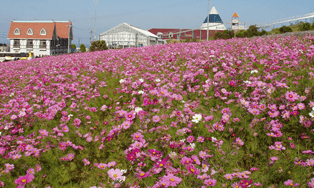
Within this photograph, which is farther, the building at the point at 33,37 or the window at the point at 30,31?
the window at the point at 30,31

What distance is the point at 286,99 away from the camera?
111 inches

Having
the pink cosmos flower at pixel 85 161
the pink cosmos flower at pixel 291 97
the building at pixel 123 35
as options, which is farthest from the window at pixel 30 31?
the pink cosmos flower at pixel 291 97

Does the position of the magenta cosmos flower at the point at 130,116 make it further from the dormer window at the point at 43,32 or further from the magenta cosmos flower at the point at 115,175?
the dormer window at the point at 43,32

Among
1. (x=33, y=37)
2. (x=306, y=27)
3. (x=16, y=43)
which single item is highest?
(x=33, y=37)

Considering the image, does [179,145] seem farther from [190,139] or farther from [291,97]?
[291,97]

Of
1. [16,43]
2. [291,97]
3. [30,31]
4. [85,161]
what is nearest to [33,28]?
[30,31]

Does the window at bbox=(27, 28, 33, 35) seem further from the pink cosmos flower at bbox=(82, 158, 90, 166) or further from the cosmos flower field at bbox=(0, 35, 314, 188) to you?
the pink cosmos flower at bbox=(82, 158, 90, 166)

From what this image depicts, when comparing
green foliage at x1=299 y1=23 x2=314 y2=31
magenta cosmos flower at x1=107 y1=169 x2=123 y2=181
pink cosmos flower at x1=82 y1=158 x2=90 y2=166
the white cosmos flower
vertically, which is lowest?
pink cosmos flower at x1=82 y1=158 x2=90 y2=166

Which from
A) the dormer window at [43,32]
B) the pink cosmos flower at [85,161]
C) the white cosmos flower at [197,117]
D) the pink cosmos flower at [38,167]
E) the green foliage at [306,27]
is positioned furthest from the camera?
the dormer window at [43,32]

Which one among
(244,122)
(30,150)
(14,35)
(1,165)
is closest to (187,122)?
(244,122)

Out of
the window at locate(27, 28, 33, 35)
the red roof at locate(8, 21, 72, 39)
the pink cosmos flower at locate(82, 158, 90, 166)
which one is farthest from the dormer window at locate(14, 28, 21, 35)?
the pink cosmos flower at locate(82, 158, 90, 166)

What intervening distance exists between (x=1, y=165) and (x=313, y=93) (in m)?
4.28

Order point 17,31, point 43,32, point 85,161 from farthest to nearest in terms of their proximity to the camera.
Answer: point 17,31 → point 43,32 → point 85,161

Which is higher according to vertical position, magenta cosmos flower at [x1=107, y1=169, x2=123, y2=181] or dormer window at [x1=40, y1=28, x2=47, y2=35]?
dormer window at [x1=40, y1=28, x2=47, y2=35]
